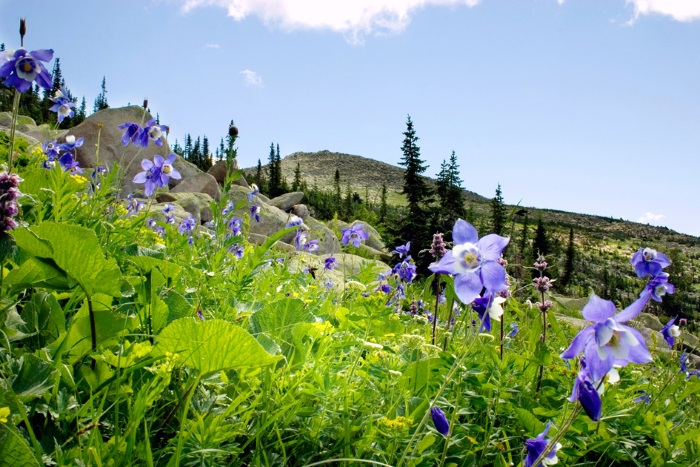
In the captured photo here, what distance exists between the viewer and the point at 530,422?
68.7 inches

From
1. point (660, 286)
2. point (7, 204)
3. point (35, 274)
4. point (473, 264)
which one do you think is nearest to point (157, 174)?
point (35, 274)

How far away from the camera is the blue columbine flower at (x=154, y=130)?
4.06m

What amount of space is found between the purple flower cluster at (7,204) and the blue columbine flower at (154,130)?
307 centimetres

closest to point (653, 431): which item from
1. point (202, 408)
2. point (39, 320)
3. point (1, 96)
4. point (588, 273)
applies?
point (202, 408)

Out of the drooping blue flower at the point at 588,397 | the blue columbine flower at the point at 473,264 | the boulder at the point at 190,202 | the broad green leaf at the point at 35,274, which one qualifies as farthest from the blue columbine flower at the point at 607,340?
the boulder at the point at 190,202

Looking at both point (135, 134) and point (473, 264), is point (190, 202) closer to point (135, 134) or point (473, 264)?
point (135, 134)

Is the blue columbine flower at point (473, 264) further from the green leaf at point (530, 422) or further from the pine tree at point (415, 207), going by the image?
the pine tree at point (415, 207)

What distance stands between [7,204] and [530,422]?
5.86 ft

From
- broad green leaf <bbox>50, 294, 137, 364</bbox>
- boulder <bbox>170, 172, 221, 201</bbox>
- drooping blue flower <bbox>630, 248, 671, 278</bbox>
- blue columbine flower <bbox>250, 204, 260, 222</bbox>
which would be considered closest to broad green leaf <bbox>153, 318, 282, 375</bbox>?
broad green leaf <bbox>50, 294, 137, 364</bbox>

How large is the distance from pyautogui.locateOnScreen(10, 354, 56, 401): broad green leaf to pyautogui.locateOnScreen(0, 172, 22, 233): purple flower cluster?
334 mm

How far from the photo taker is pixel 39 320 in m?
1.52

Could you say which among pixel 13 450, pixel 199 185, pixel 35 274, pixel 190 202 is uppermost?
pixel 199 185

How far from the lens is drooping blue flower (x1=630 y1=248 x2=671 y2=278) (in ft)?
8.66

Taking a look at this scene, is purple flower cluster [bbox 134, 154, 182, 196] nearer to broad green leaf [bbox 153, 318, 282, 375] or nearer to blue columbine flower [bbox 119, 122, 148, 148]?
blue columbine flower [bbox 119, 122, 148, 148]
